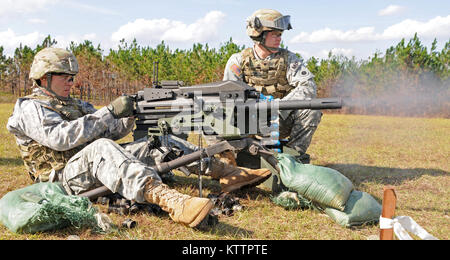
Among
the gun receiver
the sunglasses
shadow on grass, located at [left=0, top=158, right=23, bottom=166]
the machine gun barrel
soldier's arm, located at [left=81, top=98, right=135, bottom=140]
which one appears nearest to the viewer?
the machine gun barrel

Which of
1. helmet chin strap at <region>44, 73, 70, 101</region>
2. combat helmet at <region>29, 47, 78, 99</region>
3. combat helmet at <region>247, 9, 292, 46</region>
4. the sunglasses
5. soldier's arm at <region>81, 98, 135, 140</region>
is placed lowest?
soldier's arm at <region>81, 98, 135, 140</region>

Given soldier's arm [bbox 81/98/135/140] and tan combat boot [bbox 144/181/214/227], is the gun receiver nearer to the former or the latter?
soldier's arm [bbox 81/98/135/140]

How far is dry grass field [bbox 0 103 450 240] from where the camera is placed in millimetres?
3717

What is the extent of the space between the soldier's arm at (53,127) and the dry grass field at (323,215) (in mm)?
880

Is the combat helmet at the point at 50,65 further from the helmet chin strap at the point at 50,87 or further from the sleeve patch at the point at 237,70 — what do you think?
the sleeve patch at the point at 237,70

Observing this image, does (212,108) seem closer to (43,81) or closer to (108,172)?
(108,172)

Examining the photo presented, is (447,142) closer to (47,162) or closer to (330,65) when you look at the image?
(47,162)

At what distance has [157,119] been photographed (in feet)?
14.9

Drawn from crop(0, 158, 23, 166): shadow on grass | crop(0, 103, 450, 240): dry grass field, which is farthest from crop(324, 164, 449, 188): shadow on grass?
crop(0, 158, 23, 166): shadow on grass

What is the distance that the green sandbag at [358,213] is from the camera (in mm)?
3924

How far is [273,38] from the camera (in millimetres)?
6207

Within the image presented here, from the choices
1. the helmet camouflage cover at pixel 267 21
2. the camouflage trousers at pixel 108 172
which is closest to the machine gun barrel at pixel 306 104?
the camouflage trousers at pixel 108 172
